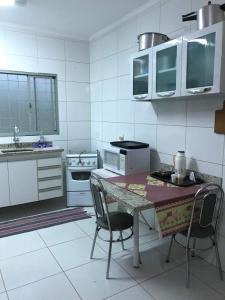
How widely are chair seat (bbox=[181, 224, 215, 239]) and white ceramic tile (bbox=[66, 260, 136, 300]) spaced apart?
0.61 m

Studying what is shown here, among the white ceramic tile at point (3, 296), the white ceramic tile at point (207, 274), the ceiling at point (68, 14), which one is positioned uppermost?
the ceiling at point (68, 14)

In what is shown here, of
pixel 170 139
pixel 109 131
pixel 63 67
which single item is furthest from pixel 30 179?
pixel 170 139

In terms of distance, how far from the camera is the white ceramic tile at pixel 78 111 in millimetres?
3826

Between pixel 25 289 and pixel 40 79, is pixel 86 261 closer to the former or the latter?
pixel 25 289

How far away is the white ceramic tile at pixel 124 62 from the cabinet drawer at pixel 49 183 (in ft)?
5.41

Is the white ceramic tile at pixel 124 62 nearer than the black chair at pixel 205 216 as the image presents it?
No

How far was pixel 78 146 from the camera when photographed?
3.96 meters

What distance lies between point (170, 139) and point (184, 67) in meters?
0.80

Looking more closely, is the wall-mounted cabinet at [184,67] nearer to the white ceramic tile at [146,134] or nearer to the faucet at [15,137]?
the white ceramic tile at [146,134]

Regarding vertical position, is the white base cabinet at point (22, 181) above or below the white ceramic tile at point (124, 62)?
below

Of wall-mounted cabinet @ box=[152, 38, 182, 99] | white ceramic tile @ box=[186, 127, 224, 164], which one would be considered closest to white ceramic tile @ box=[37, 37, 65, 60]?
wall-mounted cabinet @ box=[152, 38, 182, 99]

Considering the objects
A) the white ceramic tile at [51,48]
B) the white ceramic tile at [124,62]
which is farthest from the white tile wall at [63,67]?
the white ceramic tile at [124,62]

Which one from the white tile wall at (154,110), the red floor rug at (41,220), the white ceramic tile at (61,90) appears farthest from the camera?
the white ceramic tile at (61,90)

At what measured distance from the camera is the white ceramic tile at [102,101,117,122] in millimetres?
3381
